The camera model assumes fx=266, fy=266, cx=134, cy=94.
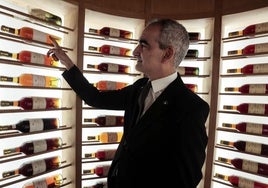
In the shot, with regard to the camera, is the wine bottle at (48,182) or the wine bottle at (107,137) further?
the wine bottle at (107,137)

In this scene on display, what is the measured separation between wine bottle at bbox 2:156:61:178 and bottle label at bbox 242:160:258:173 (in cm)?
167

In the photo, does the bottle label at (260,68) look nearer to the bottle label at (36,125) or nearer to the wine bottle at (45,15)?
the wine bottle at (45,15)

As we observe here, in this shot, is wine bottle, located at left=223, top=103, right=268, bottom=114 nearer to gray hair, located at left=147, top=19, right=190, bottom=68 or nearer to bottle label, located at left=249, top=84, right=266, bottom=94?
bottle label, located at left=249, top=84, right=266, bottom=94

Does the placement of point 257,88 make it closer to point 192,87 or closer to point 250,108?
point 250,108

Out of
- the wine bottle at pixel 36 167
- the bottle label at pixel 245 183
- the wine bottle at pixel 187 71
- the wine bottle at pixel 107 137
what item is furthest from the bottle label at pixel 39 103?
the bottle label at pixel 245 183

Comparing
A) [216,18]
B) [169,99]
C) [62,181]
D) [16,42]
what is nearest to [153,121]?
[169,99]

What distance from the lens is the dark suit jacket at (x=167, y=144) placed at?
1.23 metres

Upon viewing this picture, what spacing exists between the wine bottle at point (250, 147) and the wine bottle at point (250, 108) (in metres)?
0.29

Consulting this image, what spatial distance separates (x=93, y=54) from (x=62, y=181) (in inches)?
47.0

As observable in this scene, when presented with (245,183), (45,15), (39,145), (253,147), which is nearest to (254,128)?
(253,147)

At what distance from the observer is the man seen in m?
1.23

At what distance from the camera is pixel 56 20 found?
2182mm

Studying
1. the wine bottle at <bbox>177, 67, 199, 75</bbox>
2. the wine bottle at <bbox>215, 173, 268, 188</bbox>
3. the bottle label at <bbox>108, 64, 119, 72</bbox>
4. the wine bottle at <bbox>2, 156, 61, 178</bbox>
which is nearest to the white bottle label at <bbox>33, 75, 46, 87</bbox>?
the wine bottle at <bbox>2, 156, 61, 178</bbox>

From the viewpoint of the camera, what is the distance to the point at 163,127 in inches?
52.1
